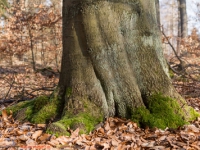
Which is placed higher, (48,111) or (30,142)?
(48,111)

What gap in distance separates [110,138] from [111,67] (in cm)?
107

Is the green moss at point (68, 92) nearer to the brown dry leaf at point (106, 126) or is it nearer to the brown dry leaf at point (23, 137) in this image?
the brown dry leaf at point (106, 126)

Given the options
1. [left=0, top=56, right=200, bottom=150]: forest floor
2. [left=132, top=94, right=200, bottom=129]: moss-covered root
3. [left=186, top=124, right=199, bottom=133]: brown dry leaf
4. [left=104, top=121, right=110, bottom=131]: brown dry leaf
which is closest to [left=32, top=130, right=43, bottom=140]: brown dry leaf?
[left=0, top=56, right=200, bottom=150]: forest floor

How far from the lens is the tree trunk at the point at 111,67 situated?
11.3 ft

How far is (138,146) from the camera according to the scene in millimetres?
2645

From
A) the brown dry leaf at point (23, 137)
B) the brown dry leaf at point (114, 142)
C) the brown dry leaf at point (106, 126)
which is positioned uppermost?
the brown dry leaf at point (106, 126)

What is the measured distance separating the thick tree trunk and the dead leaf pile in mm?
362

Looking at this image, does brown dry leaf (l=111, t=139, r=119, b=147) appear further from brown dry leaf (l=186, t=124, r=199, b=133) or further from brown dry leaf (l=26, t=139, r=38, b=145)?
brown dry leaf (l=186, t=124, r=199, b=133)

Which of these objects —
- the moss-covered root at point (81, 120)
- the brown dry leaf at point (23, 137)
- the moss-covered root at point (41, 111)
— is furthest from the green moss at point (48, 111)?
the brown dry leaf at point (23, 137)

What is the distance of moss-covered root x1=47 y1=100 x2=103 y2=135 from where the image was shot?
298 cm

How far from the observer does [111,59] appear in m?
3.50

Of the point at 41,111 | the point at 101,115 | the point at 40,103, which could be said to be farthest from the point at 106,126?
the point at 40,103

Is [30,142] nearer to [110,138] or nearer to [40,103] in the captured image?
[110,138]

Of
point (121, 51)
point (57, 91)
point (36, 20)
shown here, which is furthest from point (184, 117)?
point (36, 20)
